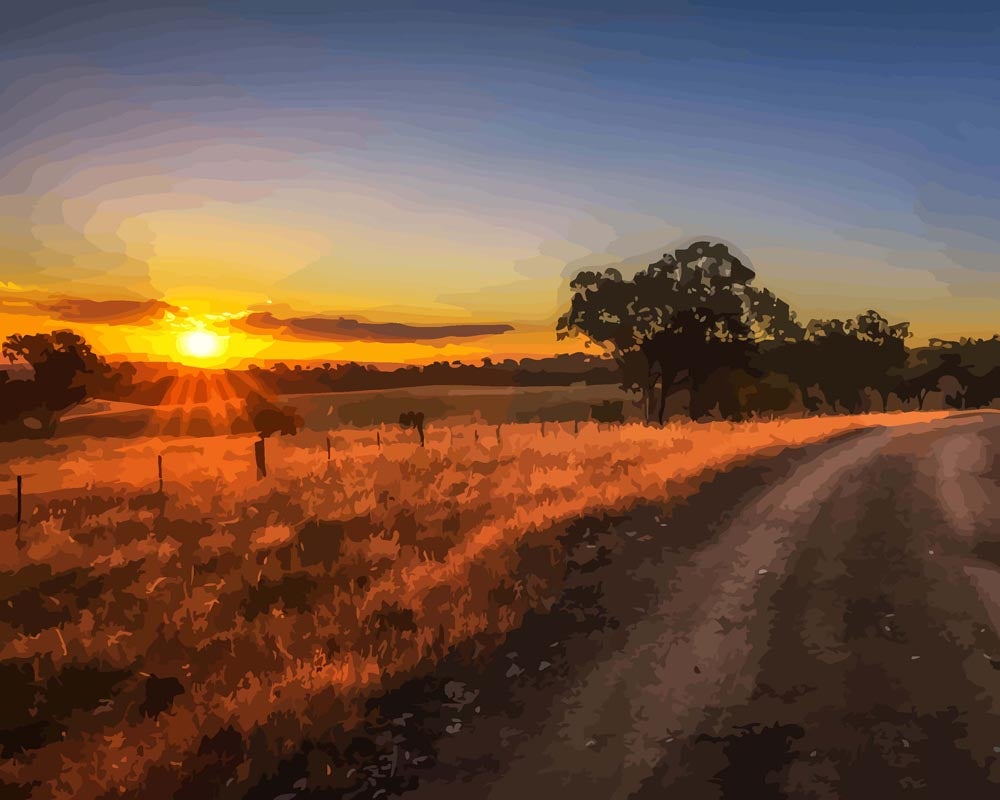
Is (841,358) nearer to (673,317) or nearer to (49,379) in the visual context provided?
(673,317)

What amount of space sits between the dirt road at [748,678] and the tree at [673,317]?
156 feet

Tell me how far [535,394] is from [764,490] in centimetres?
9276

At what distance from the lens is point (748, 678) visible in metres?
6.86

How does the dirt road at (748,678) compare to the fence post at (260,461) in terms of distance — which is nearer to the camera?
the dirt road at (748,678)

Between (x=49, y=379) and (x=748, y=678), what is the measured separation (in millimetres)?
43804

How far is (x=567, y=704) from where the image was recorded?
642 centimetres

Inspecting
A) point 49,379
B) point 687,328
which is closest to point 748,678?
point 49,379

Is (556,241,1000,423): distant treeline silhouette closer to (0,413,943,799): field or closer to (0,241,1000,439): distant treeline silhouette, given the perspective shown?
(0,241,1000,439): distant treeline silhouette

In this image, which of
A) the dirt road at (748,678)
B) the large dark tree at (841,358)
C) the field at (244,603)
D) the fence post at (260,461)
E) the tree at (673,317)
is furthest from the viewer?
the large dark tree at (841,358)

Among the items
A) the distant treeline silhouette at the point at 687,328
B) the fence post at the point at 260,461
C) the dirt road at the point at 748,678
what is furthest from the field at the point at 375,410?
the dirt road at the point at 748,678

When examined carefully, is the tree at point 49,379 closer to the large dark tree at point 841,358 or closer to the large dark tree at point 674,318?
the large dark tree at point 674,318

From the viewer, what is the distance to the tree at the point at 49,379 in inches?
1636

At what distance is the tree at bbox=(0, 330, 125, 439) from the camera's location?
41562 millimetres

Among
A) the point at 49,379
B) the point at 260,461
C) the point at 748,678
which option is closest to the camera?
the point at 748,678
